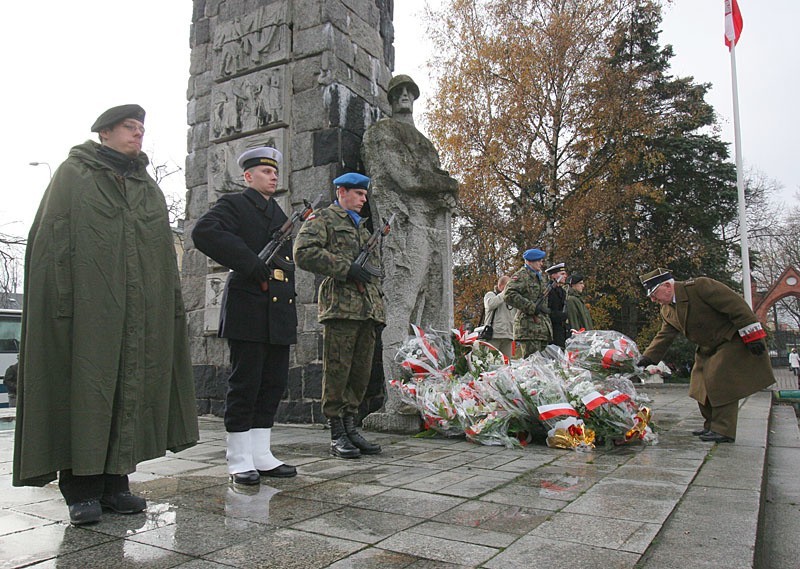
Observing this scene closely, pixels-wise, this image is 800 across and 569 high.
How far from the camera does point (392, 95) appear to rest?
6.14 metres

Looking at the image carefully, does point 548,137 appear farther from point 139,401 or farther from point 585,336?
point 139,401

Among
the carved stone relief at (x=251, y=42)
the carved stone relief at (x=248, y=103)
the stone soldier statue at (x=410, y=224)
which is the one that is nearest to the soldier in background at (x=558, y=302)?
the stone soldier statue at (x=410, y=224)

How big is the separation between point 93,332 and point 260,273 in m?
0.94

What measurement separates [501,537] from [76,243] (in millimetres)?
2127

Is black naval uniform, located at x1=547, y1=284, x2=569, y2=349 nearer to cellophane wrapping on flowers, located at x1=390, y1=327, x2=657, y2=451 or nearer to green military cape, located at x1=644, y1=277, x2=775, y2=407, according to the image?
cellophane wrapping on flowers, located at x1=390, y1=327, x2=657, y2=451

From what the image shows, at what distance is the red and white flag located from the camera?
12.9 metres

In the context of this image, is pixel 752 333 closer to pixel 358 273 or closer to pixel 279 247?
pixel 358 273

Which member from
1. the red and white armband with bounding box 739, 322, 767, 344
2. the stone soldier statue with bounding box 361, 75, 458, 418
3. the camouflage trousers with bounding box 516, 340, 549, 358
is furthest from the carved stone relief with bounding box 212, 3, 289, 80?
the red and white armband with bounding box 739, 322, 767, 344

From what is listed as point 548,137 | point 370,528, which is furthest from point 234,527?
point 548,137

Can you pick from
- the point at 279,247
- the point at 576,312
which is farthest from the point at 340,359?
the point at 576,312

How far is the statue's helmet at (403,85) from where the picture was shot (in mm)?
6078

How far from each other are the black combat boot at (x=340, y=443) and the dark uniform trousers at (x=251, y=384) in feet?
2.18

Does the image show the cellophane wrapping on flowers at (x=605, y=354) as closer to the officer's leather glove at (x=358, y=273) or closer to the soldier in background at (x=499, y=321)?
the officer's leather glove at (x=358, y=273)

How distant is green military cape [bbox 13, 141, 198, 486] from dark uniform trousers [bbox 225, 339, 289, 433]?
46 centimetres
